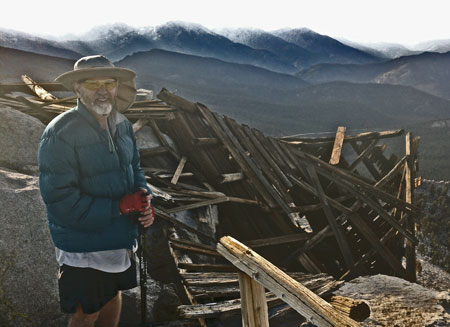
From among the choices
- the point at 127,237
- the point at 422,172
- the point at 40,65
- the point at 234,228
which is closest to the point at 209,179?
the point at 234,228

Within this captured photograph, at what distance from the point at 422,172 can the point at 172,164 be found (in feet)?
91.4

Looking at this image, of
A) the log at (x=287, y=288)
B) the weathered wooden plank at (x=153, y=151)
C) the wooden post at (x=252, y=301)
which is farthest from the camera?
the weathered wooden plank at (x=153, y=151)

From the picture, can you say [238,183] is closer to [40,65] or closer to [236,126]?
[236,126]

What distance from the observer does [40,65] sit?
64.3 ft

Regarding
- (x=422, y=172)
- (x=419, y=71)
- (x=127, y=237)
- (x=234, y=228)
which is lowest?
(x=422, y=172)

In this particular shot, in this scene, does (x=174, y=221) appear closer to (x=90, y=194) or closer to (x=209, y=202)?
(x=209, y=202)

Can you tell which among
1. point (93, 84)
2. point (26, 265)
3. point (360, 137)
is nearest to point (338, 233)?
point (360, 137)

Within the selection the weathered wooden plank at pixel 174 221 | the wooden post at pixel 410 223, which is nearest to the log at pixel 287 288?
the weathered wooden plank at pixel 174 221

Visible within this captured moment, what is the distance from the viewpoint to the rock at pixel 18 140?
19.9ft

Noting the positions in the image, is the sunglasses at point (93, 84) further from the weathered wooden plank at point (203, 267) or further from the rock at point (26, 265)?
the weathered wooden plank at point (203, 267)

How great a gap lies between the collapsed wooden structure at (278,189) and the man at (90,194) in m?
3.35

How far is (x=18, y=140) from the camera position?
251 inches

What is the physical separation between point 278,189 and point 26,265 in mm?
4940

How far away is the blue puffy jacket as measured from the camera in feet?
8.25
